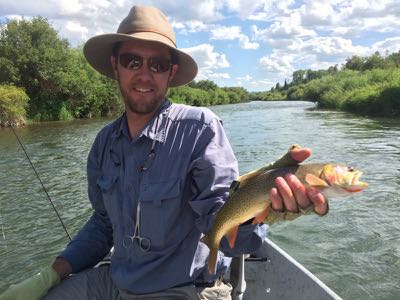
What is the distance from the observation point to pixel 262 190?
2.04 metres

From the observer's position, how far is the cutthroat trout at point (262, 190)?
5.96 feet

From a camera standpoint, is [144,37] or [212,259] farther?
[144,37]

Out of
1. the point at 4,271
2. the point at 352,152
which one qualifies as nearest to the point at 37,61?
the point at 352,152

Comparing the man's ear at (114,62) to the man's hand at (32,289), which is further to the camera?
the man's ear at (114,62)

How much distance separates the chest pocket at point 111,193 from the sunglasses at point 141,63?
0.73m

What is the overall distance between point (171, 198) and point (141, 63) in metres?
0.91

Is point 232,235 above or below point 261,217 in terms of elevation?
below

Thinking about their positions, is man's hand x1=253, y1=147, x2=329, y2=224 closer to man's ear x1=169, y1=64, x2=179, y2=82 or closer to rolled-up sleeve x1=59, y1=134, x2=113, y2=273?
man's ear x1=169, y1=64, x2=179, y2=82

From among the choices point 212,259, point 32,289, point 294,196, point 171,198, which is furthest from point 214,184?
point 32,289

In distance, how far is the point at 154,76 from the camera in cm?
283

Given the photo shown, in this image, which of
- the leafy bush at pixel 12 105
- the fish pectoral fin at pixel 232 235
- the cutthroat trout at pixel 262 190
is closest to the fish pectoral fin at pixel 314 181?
the cutthroat trout at pixel 262 190

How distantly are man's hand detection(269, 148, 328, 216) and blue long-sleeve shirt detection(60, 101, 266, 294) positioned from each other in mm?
479

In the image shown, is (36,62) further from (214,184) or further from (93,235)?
(214,184)

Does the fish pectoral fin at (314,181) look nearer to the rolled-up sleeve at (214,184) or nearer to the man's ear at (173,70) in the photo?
the rolled-up sleeve at (214,184)
